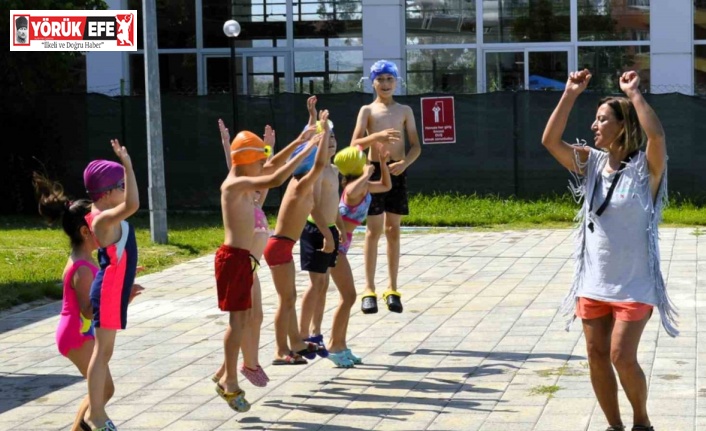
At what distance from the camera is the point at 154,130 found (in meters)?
15.6

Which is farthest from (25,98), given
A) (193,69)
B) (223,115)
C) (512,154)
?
(512,154)

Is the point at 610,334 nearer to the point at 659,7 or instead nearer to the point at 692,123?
the point at 692,123

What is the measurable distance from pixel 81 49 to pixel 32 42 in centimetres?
176

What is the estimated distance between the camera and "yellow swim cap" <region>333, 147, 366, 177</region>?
27.2 ft

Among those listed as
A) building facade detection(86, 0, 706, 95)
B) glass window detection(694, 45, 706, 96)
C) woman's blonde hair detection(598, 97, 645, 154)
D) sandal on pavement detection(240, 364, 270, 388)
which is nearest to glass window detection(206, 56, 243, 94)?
building facade detection(86, 0, 706, 95)

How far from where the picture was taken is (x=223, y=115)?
20641 millimetres

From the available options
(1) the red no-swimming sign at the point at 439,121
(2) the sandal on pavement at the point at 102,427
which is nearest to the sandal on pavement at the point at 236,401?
(2) the sandal on pavement at the point at 102,427

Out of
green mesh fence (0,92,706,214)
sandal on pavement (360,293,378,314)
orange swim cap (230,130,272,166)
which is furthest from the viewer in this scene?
green mesh fence (0,92,706,214)

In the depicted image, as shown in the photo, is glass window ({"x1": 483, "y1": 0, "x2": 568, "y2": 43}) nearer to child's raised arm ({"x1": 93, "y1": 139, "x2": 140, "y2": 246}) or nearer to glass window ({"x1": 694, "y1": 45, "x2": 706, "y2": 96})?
glass window ({"x1": 694, "y1": 45, "x2": 706, "y2": 96})

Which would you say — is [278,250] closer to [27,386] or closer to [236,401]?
[236,401]

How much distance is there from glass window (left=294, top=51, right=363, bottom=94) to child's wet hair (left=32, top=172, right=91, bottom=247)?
19021mm

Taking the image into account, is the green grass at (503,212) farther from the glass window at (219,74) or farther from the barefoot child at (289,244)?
the barefoot child at (289,244)

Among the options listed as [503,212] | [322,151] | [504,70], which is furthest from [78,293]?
[504,70]

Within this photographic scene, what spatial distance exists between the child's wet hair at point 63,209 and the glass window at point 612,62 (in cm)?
1901
